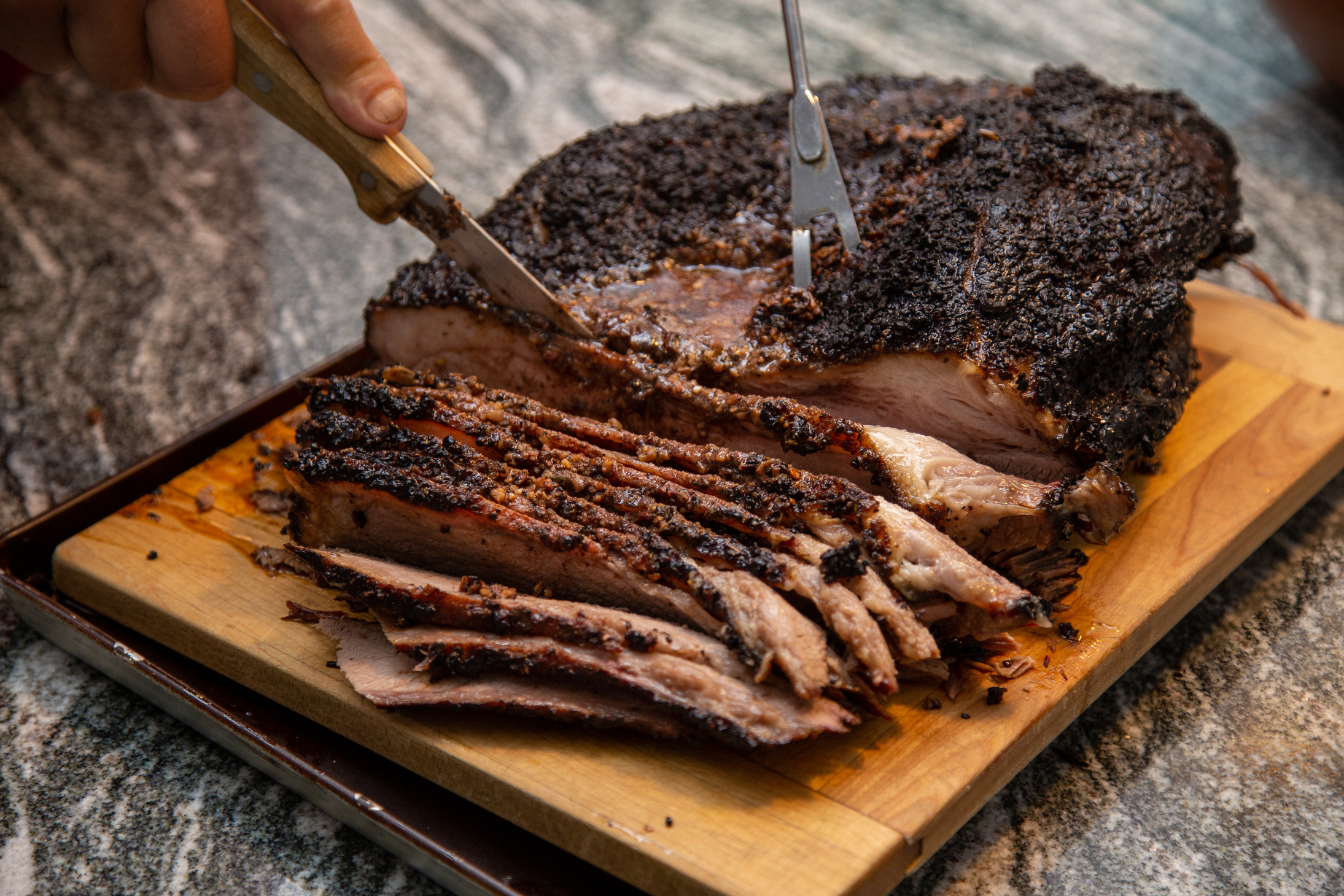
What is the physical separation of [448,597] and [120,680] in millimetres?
1153

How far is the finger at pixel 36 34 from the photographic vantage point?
9.64 ft

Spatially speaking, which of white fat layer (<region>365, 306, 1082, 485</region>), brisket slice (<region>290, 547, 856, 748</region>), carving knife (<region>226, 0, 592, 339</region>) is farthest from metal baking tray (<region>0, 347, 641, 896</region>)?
carving knife (<region>226, 0, 592, 339</region>)

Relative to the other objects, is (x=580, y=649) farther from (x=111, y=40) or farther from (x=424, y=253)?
(x=424, y=253)

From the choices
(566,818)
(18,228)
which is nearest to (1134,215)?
(566,818)

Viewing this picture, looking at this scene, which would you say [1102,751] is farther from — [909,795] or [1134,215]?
[1134,215]

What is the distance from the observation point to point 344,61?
288 cm

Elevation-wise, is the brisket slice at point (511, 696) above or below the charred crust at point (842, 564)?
below

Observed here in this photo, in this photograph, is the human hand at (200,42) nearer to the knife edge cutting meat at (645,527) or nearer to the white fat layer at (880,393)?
the knife edge cutting meat at (645,527)

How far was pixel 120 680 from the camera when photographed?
3.04 m

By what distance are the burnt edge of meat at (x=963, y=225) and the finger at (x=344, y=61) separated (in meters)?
0.61

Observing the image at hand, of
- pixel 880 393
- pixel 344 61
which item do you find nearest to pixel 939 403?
pixel 880 393

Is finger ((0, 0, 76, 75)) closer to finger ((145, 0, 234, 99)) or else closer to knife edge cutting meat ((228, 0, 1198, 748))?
finger ((145, 0, 234, 99))

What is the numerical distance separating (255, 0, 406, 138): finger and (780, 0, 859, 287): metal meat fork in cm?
111

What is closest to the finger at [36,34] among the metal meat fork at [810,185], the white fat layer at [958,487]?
the metal meat fork at [810,185]
